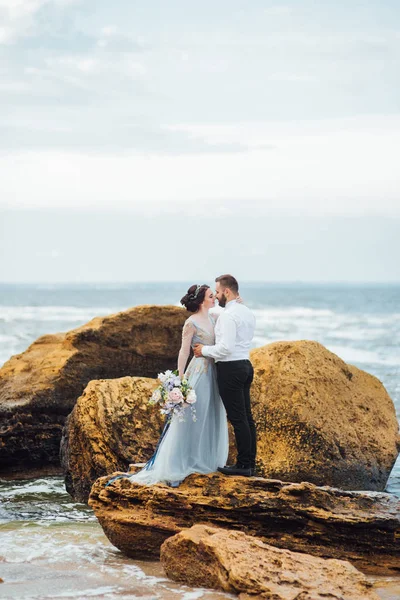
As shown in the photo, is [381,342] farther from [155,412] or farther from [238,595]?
[238,595]

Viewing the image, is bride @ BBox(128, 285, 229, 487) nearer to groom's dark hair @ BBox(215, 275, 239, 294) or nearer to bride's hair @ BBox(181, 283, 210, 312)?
bride's hair @ BBox(181, 283, 210, 312)

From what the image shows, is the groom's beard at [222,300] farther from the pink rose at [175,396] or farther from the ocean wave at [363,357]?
the ocean wave at [363,357]

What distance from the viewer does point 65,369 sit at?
1227 centimetres

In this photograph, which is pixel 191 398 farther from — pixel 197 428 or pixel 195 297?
pixel 195 297

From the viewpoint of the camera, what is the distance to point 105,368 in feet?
41.4

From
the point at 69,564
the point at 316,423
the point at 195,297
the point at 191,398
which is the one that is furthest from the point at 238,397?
the point at 316,423

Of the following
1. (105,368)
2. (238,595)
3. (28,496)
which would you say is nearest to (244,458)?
(238,595)

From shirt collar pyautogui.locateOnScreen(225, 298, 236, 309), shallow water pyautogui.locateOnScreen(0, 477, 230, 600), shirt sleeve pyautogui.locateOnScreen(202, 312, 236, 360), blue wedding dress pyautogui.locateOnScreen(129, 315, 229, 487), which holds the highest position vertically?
shirt collar pyautogui.locateOnScreen(225, 298, 236, 309)

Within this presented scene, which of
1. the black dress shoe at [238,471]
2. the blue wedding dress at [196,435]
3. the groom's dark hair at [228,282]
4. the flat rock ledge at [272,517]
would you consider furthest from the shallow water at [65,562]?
the groom's dark hair at [228,282]

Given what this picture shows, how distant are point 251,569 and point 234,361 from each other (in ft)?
7.06

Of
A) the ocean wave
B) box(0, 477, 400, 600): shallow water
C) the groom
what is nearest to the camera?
box(0, 477, 400, 600): shallow water

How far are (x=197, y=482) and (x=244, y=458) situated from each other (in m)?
0.52

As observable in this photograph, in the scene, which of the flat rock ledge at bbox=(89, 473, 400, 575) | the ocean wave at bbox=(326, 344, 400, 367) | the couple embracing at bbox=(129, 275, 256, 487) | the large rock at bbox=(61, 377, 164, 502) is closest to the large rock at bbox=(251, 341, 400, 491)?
the large rock at bbox=(61, 377, 164, 502)

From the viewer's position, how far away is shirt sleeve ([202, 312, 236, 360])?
789cm
